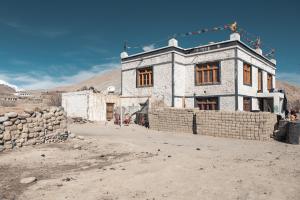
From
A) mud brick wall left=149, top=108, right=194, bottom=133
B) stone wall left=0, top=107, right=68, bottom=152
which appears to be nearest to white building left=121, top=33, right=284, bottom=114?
mud brick wall left=149, top=108, right=194, bottom=133

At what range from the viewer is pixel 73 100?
85.5 ft

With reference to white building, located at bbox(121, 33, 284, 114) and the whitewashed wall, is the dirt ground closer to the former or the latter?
white building, located at bbox(121, 33, 284, 114)

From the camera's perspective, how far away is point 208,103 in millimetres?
21922

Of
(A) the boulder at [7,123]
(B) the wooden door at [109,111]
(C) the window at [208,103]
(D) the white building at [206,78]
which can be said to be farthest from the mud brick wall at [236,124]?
(B) the wooden door at [109,111]

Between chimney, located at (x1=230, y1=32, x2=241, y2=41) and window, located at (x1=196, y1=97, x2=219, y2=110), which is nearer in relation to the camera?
chimney, located at (x1=230, y1=32, x2=241, y2=41)

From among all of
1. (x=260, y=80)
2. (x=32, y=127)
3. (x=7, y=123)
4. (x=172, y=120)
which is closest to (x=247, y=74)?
(x=260, y=80)

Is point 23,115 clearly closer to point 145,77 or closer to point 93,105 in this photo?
point 93,105

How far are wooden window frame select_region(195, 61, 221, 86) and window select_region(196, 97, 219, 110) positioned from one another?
52.8 inches

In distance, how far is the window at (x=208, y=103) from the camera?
848 inches

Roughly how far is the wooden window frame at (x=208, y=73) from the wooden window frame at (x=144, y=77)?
4362 mm

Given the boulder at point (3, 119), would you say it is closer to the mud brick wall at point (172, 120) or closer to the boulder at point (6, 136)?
the boulder at point (6, 136)

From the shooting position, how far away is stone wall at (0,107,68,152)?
9.52 meters

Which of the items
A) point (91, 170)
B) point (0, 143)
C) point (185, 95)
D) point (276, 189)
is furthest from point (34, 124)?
point (185, 95)

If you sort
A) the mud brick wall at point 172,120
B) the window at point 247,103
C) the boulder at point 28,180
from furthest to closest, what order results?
the window at point 247,103
the mud brick wall at point 172,120
the boulder at point 28,180
